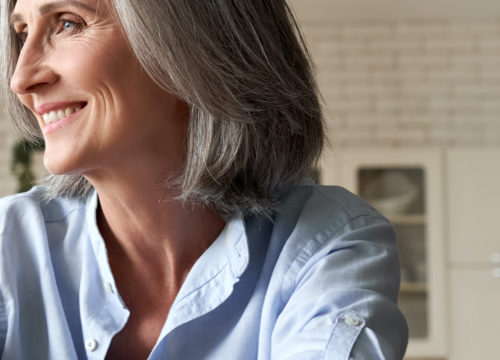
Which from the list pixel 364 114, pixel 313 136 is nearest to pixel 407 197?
pixel 364 114

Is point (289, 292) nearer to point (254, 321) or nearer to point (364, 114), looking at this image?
point (254, 321)

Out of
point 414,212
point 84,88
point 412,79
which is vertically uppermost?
point 84,88

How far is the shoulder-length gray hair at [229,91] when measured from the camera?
3.78ft

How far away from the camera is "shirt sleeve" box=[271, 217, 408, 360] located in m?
1.05

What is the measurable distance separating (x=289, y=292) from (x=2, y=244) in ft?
1.47

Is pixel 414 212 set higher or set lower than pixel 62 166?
lower

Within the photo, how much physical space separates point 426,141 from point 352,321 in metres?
4.98

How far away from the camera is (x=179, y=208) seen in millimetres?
1276

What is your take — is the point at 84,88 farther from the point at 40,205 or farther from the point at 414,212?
the point at 414,212

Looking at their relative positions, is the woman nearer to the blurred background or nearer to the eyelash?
the eyelash

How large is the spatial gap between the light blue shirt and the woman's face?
183 millimetres

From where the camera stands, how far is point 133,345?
48.1 inches

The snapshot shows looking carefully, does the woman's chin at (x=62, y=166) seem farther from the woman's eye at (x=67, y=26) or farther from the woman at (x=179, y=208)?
the woman's eye at (x=67, y=26)

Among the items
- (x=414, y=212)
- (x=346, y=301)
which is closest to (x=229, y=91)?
(x=346, y=301)
